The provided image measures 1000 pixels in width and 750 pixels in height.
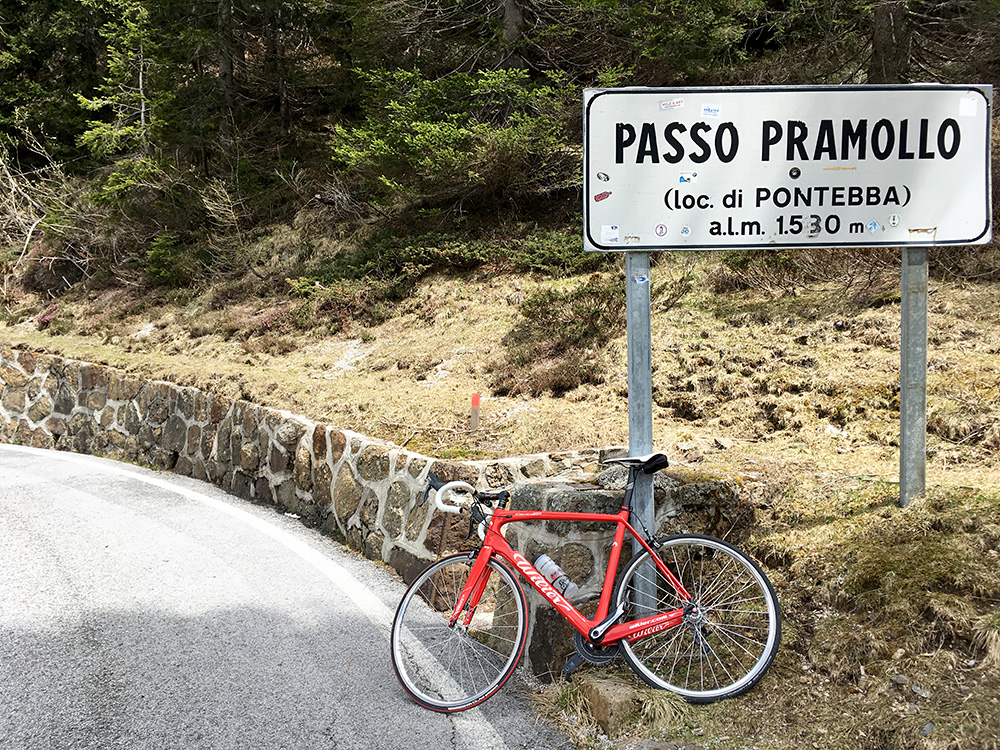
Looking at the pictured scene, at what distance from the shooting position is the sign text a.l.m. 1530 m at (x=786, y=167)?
12.3ft

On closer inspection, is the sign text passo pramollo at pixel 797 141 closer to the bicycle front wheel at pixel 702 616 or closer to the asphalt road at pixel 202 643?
the bicycle front wheel at pixel 702 616

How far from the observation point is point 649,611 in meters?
3.74

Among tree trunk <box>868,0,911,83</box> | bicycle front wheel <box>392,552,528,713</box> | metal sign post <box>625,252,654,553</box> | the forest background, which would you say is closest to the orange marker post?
the forest background

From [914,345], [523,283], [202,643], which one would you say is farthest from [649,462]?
[523,283]

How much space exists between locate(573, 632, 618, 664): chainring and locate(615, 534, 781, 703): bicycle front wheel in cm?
5

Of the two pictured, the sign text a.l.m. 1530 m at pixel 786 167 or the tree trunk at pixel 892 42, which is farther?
the tree trunk at pixel 892 42

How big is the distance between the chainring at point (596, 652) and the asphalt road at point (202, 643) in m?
0.38

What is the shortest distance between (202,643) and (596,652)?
2.32 m

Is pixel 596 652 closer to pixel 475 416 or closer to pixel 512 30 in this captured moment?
pixel 475 416

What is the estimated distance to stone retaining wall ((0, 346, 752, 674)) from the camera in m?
3.98

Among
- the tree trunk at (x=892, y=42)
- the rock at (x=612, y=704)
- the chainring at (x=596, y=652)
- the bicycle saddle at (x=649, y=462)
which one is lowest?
the rock at (x=612, y=704)

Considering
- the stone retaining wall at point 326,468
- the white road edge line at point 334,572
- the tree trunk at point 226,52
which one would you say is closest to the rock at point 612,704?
the stone retaining wall at point 326,468

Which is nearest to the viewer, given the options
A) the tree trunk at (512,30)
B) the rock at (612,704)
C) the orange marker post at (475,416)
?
the rock at (612,704)

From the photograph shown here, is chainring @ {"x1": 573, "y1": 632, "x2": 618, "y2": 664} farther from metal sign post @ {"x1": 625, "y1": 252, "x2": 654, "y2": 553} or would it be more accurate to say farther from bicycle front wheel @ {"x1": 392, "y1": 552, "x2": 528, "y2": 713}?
metal sign post @ {"x1": 625, "y1": 252, "x2": 654, "y2": 553}
